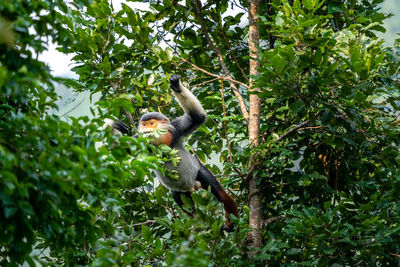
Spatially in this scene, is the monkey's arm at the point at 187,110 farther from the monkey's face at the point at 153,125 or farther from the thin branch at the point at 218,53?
the thin branch at the point at 218,53

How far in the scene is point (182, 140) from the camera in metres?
5.02

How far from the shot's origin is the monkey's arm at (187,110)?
14.9ft

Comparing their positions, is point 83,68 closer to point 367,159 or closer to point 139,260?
point 139,260

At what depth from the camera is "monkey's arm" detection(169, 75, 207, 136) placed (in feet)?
14.9

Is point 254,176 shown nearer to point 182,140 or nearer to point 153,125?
point 182,140

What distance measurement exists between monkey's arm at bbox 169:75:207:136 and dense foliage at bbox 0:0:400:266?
0.84 ft

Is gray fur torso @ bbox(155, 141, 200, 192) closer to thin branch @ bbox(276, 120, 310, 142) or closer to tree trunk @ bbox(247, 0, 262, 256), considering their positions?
tree trunk @ bbox(247, 0, 262, 256)

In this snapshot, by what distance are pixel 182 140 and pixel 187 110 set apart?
0.43 metres

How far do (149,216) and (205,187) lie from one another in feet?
2.25

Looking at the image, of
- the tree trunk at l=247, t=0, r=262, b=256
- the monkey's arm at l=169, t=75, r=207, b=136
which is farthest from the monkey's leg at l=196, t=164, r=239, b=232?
the monkey's arm at l=169, t=75, r=207, b=136

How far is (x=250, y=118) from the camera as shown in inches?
187

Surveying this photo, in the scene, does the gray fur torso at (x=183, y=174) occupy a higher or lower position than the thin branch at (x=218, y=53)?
lower

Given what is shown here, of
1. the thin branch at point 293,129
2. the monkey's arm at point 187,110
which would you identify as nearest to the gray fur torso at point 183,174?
the monkey's arm at point 187,110

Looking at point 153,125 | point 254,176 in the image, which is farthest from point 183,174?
point 254,176
